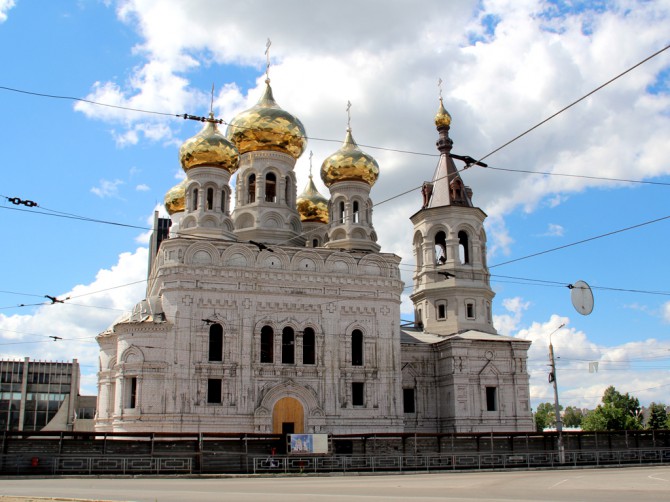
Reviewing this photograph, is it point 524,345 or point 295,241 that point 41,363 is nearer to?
point 295,241

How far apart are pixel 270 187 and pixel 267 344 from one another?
9042 millimetres

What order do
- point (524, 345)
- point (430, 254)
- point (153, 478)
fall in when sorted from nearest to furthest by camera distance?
point (153, 478)
point (524, 345)
point (430, 254)

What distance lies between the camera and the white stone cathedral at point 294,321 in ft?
94.2

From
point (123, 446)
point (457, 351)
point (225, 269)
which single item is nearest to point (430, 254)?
point (457, 351)

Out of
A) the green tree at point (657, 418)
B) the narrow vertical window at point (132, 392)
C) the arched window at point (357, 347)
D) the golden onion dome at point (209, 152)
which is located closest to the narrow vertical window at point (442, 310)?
the arched window at point (357, 347)

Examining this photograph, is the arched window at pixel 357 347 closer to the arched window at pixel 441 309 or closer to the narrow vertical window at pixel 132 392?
the arched window at pixel 441 309

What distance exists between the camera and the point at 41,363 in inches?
2500

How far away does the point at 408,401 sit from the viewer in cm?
3400

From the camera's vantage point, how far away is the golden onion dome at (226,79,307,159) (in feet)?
115

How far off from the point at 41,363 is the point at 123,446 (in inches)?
1831

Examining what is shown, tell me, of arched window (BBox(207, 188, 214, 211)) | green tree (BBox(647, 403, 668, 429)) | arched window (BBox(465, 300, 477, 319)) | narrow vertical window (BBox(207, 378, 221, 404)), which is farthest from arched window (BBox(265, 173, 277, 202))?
green tree (BBox(647, 403, 668, 429))

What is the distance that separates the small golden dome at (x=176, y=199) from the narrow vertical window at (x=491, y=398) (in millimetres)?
20342

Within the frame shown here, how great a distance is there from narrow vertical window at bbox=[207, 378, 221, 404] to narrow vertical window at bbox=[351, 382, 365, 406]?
19.3 feet

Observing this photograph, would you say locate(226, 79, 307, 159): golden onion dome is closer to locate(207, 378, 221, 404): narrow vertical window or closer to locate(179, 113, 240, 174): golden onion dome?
locate(179, 113, 240, 174): golden onion dome
